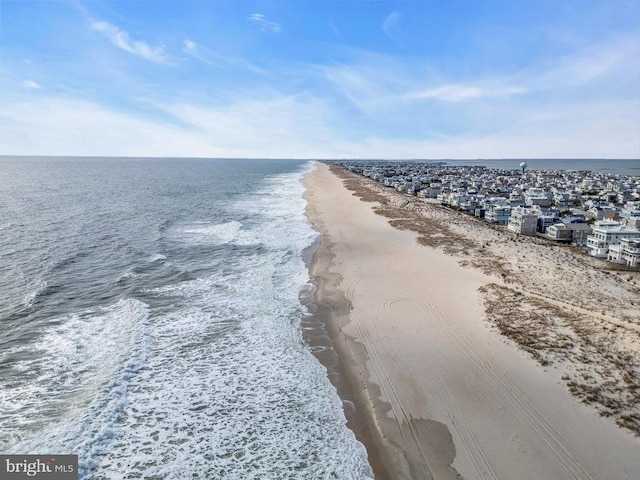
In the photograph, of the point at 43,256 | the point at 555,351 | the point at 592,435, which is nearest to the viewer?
the point at 592,435

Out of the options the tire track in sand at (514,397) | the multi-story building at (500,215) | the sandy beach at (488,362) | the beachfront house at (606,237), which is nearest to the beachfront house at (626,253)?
the beachfront house at (606,237)

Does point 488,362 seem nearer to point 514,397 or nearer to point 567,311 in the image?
point 514,397

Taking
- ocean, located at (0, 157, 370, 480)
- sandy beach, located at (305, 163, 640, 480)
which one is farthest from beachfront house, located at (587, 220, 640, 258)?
ocean, located at (0, 157, 370, 480)

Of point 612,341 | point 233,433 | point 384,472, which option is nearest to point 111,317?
point 233,433

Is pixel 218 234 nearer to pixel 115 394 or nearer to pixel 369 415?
pixel 115 394

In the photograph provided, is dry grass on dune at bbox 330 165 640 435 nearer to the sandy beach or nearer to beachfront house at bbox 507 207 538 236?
the sandy beach
